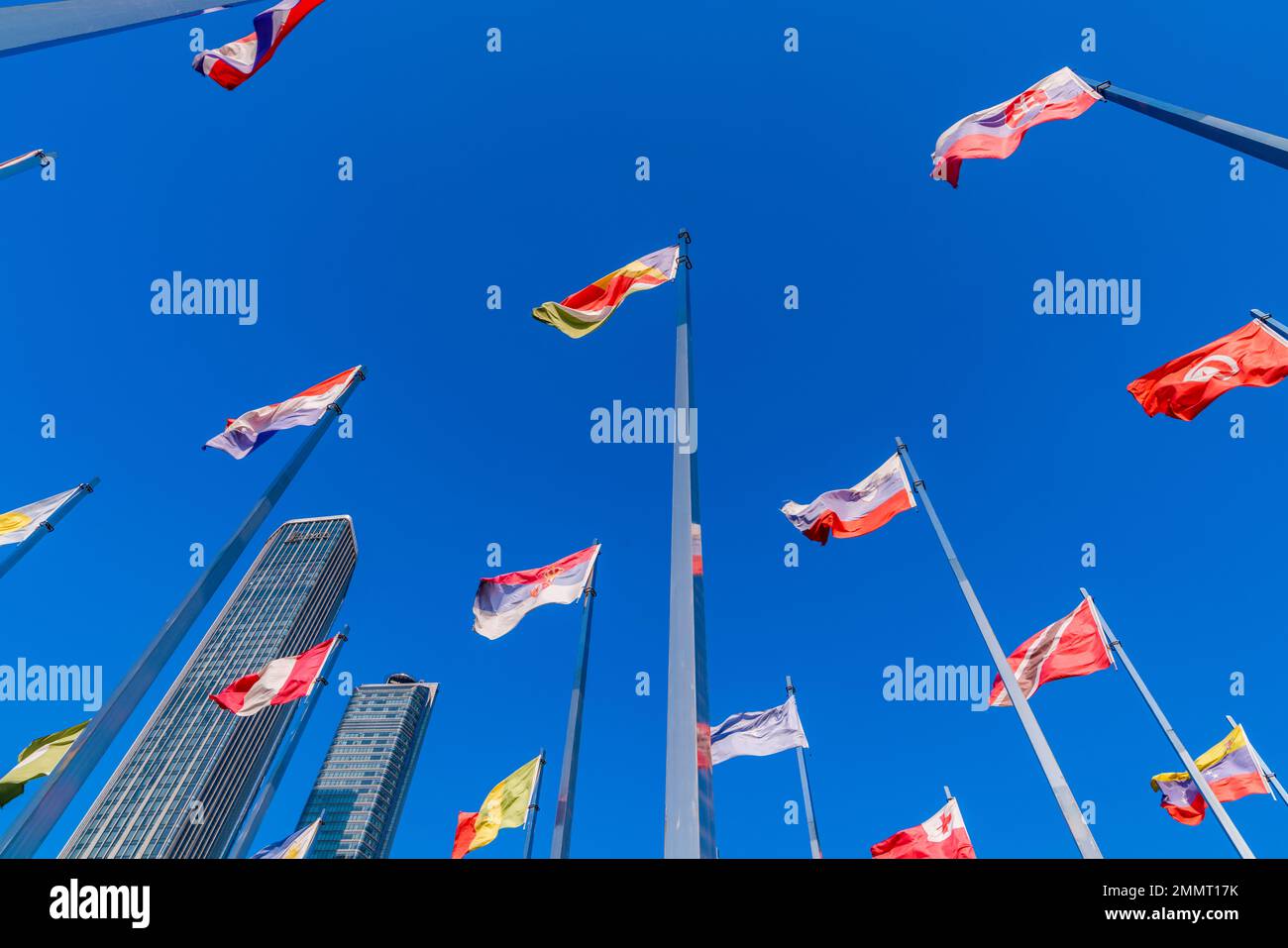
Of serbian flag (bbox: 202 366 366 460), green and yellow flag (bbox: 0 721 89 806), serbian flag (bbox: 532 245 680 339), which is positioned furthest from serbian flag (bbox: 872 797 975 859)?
green and yellow flag (bbox: 0 721 89 806)

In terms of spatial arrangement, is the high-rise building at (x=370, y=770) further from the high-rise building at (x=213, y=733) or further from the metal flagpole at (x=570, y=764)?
the metal flagpole at (x=570, y=764)

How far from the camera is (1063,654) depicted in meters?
15.2

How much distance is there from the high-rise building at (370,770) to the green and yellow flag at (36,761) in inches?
4965

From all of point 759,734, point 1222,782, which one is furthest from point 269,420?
point 1222,782

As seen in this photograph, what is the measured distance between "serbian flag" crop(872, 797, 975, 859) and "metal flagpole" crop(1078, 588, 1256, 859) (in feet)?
16.0

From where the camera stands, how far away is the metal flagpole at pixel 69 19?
17.7ft

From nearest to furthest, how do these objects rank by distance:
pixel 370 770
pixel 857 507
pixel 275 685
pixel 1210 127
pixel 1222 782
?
pixel 1210 127 < pixel 857 507 < pixel 275 685 < pixel 1222 782 < pixel 370 770

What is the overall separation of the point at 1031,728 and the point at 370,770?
162856mm

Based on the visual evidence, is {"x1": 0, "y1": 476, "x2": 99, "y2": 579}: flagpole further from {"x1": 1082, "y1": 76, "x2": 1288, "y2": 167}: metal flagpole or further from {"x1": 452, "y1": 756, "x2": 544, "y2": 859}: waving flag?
{"x1": 1082, "y1": 76, "x2": 1288, "y2": 167}: metal flagpole

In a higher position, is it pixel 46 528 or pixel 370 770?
pixel 46 528

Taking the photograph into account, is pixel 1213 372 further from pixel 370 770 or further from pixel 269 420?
pixel 370 770

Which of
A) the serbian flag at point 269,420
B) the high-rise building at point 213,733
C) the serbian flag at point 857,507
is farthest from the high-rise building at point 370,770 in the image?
the serbian flag at point 857,507
